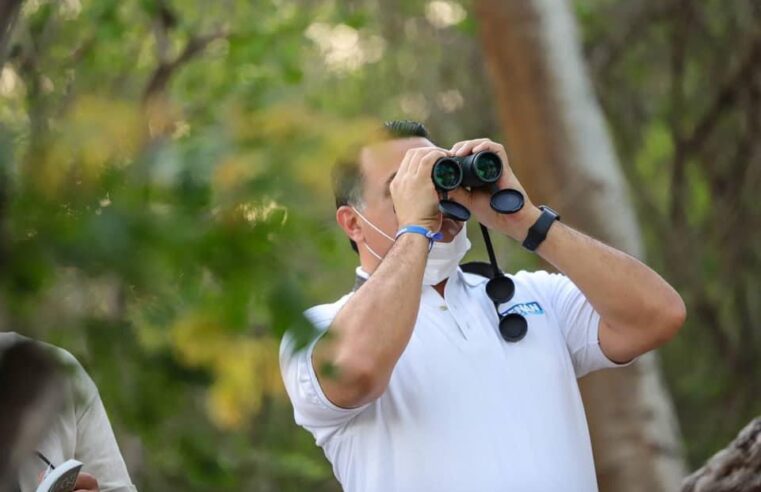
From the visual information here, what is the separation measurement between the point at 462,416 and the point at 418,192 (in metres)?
0.49

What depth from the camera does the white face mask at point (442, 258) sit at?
10.4 feet

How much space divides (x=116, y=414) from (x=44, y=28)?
461 cm

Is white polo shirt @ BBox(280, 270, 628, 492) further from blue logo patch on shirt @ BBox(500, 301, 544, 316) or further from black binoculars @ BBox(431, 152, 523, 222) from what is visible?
black binoculars @ BBox(431, 152, 523, 222)

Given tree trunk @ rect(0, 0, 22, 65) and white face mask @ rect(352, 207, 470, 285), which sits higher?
tree trunk @ rect(0, 0, 22, 65)

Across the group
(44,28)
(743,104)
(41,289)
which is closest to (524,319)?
(41,289)

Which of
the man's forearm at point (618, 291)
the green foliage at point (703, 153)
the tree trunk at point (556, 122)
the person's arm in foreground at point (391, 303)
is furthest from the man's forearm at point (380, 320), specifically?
the green foliage at point (703, 153)

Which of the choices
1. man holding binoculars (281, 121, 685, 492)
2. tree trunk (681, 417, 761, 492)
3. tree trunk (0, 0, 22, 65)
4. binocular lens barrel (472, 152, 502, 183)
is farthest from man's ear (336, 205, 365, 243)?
tree trunk (0, 0, 22, 65)

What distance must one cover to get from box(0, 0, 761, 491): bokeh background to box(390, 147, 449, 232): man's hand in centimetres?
60

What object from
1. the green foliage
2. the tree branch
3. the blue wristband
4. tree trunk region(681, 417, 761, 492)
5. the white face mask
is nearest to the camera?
the blue wristband

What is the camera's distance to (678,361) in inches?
441

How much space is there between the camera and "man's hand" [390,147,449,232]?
9.78 ft

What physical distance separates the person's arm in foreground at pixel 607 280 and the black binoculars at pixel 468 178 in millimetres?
22

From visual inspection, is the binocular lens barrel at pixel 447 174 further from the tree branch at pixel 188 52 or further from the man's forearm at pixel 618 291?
the tree branch at pixel 188 52

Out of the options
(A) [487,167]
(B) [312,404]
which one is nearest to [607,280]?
(A) [487,167]
